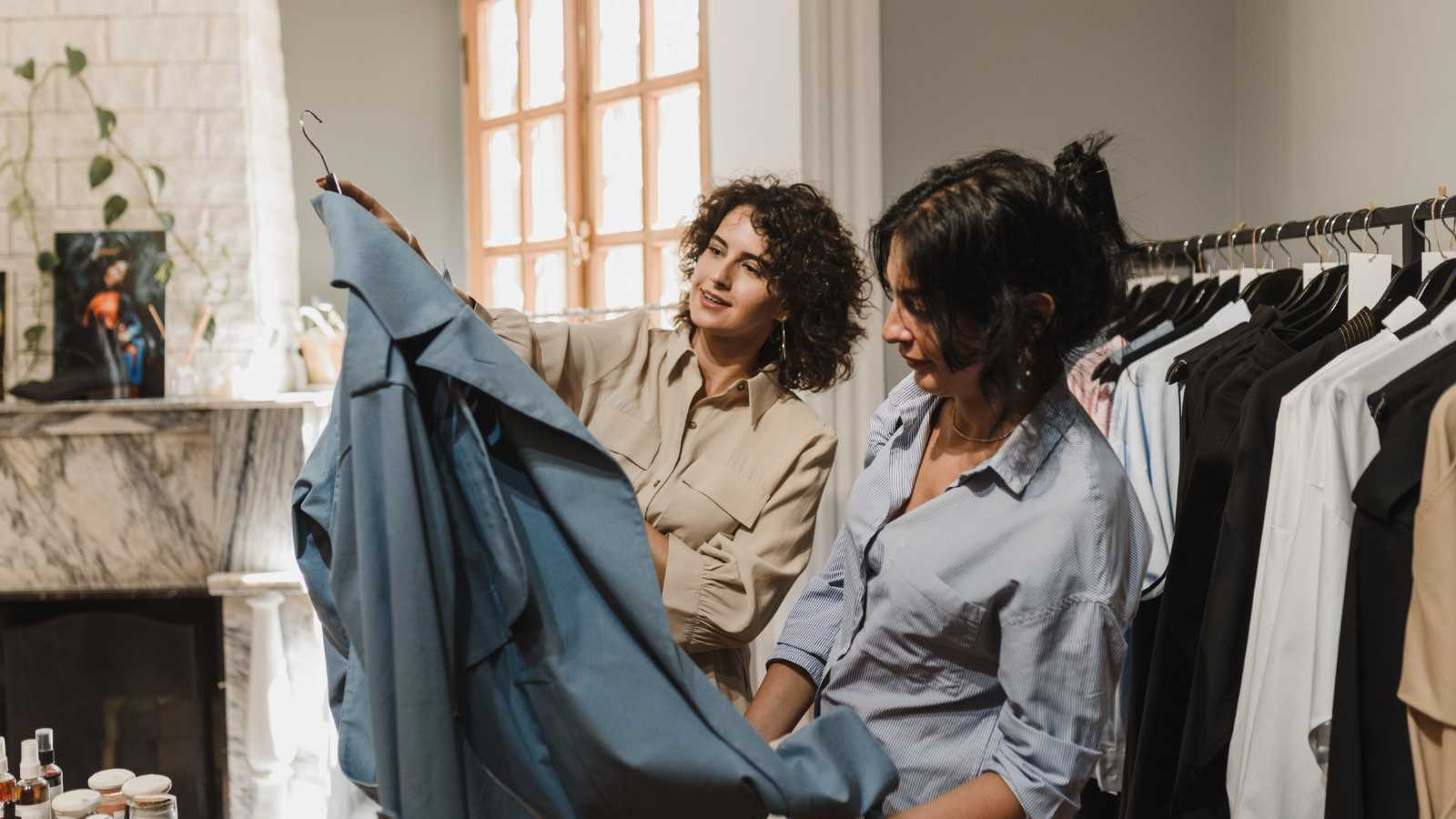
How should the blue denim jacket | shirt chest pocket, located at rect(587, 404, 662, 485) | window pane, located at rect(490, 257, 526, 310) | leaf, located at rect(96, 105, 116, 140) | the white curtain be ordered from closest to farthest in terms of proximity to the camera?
1. the blue denim jacket
2. shirt chest pocket, located at rect(587, 404, 662, 485)
3. the white curtain
4. leaf, located at rect(96, 105, 116, 140)
5. window pane, located at rect(490, 257, 526, 310)

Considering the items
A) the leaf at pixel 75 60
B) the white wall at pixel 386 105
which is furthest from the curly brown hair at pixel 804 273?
the white wall at pixel 386 105

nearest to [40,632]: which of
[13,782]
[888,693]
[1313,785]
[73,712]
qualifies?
[73,712]

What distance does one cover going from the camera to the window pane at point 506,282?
4.45m

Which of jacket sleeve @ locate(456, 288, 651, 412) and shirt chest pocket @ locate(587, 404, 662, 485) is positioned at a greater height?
jacket sleeve @ locate(456, 288, 651, 412)

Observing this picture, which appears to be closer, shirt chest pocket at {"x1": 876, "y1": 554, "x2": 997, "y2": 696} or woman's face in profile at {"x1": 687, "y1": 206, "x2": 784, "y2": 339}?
shirt chest pocket at {"x1": 876, "y1": 554, "x2": 997, "y2": 696}

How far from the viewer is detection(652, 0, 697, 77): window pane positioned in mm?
3682

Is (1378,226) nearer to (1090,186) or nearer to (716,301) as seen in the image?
(1090,186)

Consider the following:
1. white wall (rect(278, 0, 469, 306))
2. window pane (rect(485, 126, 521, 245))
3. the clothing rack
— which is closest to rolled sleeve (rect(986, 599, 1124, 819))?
the clothing rack

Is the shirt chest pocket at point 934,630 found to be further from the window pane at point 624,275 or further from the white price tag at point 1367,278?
the window pane at point 624,275

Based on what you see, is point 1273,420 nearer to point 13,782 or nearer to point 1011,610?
point 1011,610

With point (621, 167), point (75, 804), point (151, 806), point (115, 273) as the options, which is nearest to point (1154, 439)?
point (151, 806)

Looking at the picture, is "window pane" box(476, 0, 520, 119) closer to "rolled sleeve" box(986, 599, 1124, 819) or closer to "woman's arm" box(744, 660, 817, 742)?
"woman's arm" box(744, 660, 817, 742)

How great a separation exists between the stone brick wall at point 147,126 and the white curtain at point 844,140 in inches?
83.7

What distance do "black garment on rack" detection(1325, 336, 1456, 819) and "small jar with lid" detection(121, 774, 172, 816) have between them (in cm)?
148
